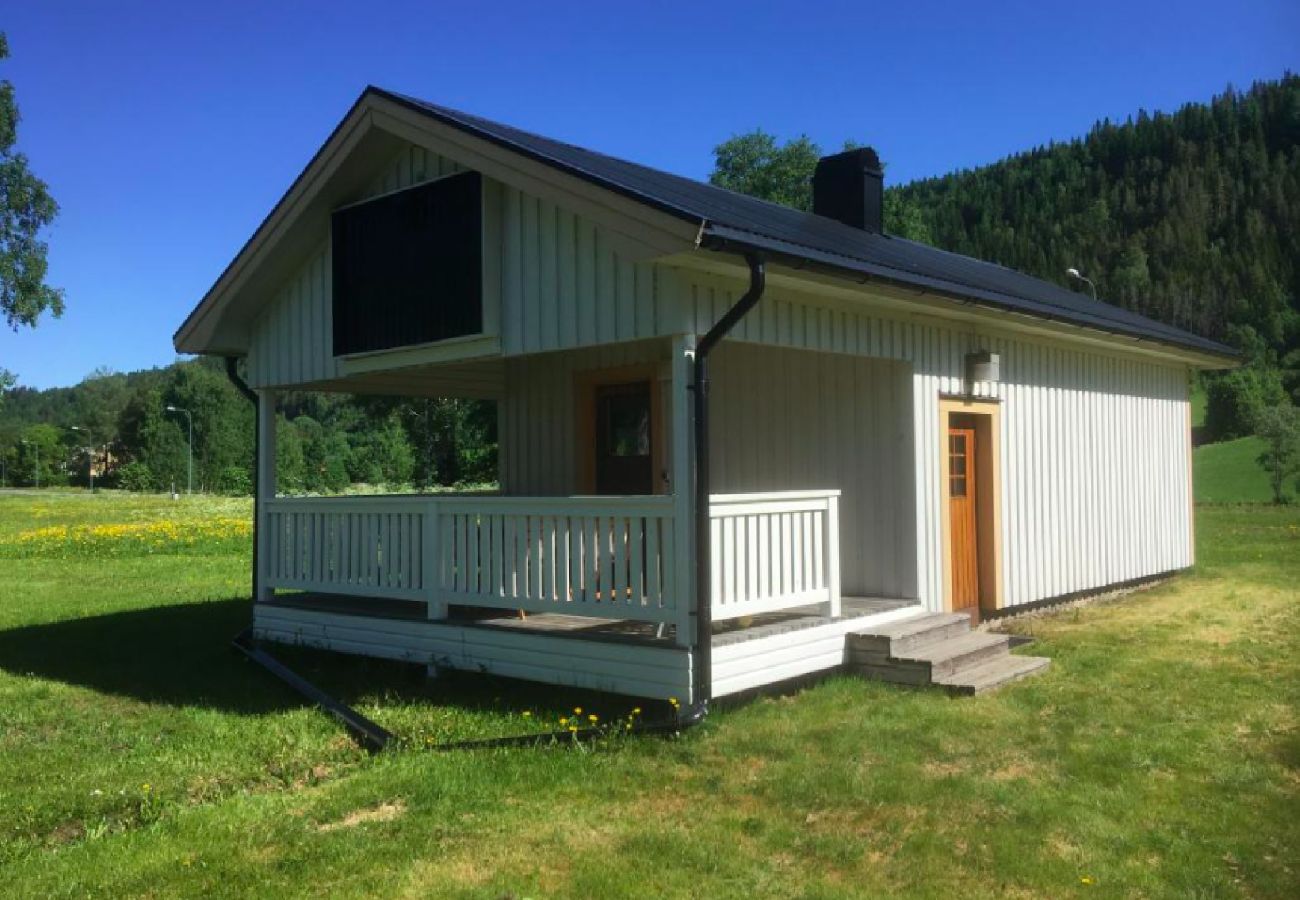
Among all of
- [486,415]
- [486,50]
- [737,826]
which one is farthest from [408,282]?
[486,415]

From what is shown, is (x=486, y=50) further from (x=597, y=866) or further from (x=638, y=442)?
(x=597, y=866)

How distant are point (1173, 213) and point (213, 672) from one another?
3380 inches

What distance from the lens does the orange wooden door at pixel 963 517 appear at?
9.41 meters

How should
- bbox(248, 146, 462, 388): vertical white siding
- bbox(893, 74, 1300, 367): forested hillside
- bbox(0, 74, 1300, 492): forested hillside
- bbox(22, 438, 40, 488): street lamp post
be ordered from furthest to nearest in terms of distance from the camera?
bbox(22, 438, 40, 488): street lamp post < bbox(893, 74, 1300, 367): forested hillside < bbox(0, 74, 1300, 492): forested hillside < bbox(248, 146, 462, 388): vertical white siding

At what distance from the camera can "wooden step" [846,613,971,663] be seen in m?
7.46

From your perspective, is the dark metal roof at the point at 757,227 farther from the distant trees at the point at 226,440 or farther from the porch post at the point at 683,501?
the distant trees at the point at 226,440

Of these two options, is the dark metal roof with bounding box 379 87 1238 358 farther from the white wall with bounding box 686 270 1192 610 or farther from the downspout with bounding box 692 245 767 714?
the white wall with bounding box 686 270 1192 610

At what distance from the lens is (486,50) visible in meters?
10.1

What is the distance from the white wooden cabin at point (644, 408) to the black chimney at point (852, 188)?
0.03 m

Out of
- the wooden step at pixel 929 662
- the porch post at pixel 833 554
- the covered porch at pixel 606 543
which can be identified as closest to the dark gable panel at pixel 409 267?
the covered porch at pixel 606 543

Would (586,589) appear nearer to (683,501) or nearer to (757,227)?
(683,501)

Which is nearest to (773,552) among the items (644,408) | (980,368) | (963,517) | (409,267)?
(644,408)

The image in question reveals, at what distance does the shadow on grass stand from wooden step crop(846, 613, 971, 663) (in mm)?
1791

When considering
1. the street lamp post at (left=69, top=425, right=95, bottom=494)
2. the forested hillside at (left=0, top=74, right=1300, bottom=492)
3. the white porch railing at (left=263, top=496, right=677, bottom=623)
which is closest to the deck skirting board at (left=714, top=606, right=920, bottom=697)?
the white porch railing at (left=263, top=496, right=677, bottom=623)
